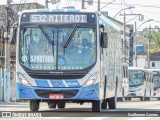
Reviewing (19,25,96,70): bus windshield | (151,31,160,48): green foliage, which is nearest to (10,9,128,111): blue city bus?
(19,25,96,70): bus windshield

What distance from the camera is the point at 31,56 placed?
68.1 feet

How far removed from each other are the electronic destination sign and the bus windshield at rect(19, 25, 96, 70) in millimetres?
232

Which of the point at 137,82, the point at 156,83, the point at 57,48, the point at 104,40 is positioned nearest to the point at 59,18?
the point at 57,48

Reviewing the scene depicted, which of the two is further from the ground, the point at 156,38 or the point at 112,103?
the point at 156,38

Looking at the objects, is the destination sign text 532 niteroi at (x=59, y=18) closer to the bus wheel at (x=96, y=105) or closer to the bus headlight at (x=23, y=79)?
the bus headlight at (x=23, y=79)

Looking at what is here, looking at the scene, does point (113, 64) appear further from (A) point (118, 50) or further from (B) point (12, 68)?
(B) point (12, 68)

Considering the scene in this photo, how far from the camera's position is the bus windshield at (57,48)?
68.0 ft

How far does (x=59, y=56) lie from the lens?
68.2 feet

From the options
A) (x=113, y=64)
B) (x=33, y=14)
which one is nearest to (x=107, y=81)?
(x=113, y=64)

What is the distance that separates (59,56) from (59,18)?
1314 millimetres

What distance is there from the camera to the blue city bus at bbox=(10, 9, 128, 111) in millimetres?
20609

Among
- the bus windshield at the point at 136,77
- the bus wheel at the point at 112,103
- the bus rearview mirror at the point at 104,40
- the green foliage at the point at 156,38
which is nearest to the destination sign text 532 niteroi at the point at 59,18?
the bus rearview mirror at the point at 104,40

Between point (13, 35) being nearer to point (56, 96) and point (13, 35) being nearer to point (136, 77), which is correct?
point (56, 96)

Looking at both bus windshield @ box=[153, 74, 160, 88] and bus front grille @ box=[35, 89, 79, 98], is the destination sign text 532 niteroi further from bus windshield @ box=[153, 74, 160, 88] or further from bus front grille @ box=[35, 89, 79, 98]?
bus windshield @ box=[153, 74, 160, 88]
